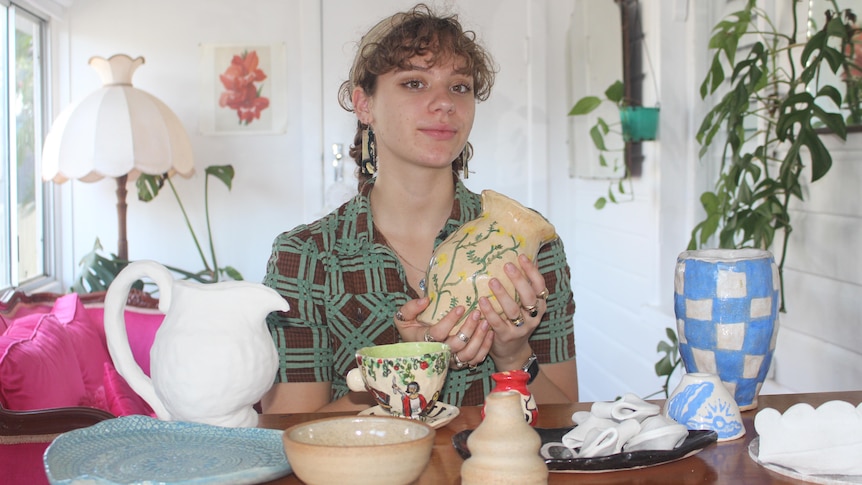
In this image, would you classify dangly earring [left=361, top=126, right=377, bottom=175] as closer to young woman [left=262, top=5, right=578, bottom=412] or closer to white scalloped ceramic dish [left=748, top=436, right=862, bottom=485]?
young woman [left=262, top=5, right=578, bottom=412]

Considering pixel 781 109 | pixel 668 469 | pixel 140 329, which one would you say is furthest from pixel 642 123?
pixel 668 469

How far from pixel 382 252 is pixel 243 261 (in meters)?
2.79

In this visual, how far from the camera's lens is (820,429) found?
0.91 metres

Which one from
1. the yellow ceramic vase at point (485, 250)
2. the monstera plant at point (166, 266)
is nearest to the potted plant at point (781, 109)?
the yellow ceramic vase at point (485, 250)

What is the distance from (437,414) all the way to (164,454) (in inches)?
12.6

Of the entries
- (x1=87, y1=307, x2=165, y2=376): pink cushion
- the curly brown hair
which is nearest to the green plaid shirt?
the curly brown hair

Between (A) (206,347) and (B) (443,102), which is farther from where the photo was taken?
(B) (443,102)

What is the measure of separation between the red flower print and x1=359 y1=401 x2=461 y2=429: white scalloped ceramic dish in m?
3.25

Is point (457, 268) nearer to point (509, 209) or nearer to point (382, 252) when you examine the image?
point (509, 209)

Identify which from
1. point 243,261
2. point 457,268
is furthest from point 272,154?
point 457,268

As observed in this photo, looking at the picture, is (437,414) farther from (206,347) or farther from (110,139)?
(110,139)

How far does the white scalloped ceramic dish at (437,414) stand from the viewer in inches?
41.1

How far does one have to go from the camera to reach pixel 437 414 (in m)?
1.08

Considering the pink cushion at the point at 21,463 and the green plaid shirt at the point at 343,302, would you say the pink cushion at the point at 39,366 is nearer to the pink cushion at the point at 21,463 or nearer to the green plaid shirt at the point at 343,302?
the pink cushion at the point at 21,463
